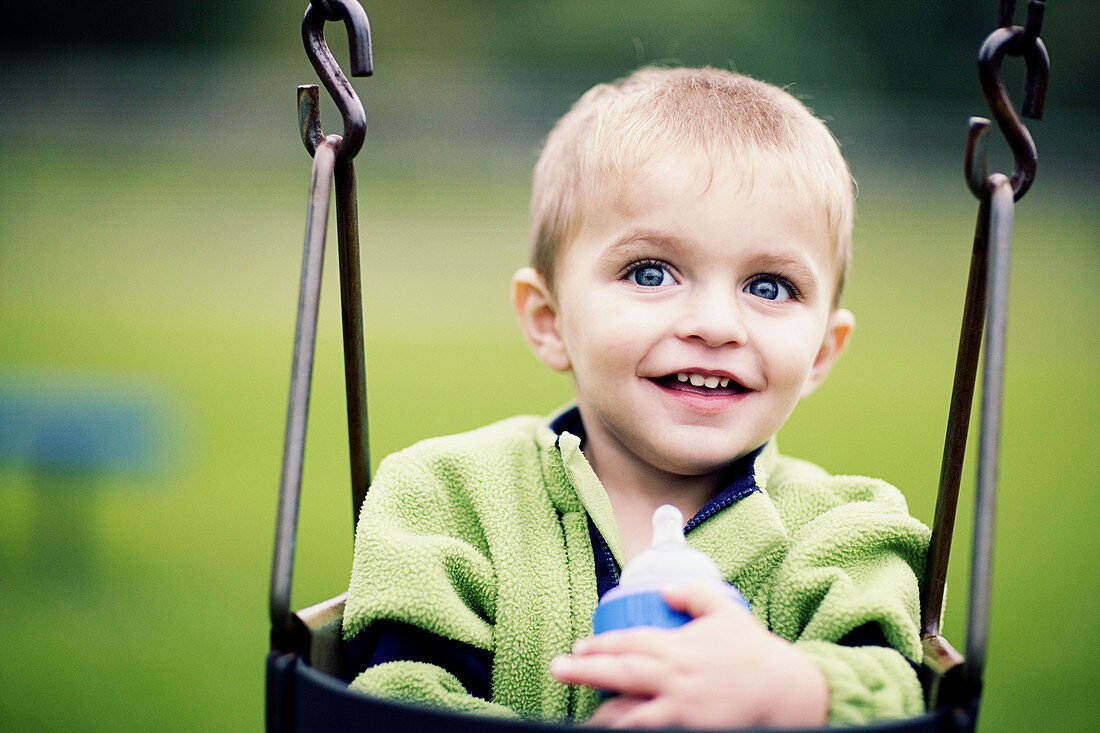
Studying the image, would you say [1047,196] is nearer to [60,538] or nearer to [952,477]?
[60,538]

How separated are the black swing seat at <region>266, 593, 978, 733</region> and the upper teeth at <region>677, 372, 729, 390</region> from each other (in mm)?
322

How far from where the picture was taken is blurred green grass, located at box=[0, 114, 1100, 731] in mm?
2572

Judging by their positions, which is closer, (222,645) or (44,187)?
(222,645)

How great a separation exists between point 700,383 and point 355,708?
1.65 ft

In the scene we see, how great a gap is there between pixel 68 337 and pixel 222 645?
3.64 meters

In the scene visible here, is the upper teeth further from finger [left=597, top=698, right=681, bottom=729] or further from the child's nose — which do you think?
finger [left=597, top=698, right=681, bottom=729]

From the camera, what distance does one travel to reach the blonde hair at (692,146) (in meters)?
1.17

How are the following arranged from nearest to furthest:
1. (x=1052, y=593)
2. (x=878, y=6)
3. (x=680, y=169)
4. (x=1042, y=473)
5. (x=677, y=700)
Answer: (x=677, y=700)
(x=680, y=169)
(x=1052, y=593)
(x=1042, y=473)
(x=878, y=6)

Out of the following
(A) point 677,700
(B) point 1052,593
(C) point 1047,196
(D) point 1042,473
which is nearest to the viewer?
(A) point 677,700

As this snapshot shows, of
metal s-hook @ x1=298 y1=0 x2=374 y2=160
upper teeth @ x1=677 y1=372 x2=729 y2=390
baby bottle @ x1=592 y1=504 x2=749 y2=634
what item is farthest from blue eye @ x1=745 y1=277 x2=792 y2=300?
metal s-hook @ x1=298 y1=0 x2=374 y2=160

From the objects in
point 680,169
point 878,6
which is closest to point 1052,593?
point 680,169

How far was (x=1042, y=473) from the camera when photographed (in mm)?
4207

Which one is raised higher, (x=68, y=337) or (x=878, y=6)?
(x=878, y=6)

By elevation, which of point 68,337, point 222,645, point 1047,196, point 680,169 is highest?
point 1047,196
